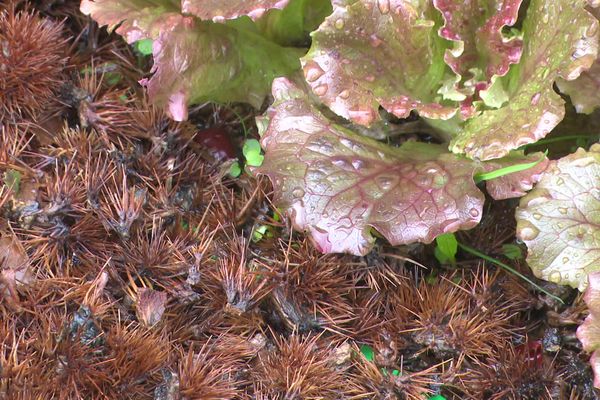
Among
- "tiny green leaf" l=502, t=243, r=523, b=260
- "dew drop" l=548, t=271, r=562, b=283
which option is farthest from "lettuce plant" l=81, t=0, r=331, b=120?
"dew drop" l=548, t=271, r=562, b=283

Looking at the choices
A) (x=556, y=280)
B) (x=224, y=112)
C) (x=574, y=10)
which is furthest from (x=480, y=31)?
(x=224, y=112)

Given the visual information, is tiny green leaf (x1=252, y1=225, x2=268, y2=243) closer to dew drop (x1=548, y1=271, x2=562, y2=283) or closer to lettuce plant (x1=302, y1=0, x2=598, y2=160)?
lettuce plant (x1=302, y1=0, x2=598, y2=160)

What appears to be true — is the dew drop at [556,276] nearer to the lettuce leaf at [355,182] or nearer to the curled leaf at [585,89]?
the lettuce leaf at [355,182]

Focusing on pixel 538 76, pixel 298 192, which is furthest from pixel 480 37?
A: pixel 298 192

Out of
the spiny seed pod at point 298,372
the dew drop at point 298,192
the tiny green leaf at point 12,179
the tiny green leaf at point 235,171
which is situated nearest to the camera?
the spiny seed pod at point 298,372

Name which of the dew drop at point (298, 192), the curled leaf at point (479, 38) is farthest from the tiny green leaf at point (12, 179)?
the curled leaf at point (479, 38)

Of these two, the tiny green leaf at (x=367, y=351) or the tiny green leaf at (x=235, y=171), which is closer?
the tiny green leaf at (x=367, y=351)
